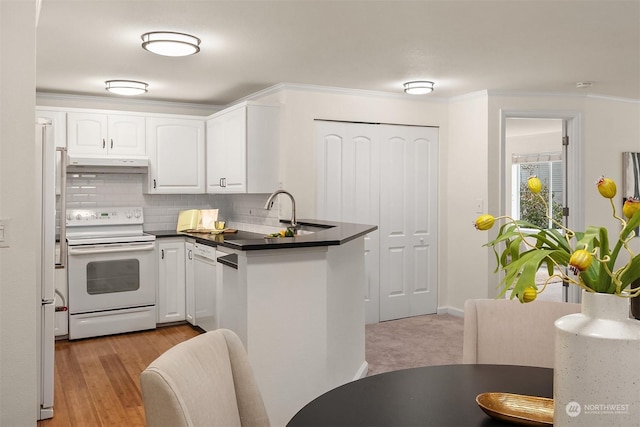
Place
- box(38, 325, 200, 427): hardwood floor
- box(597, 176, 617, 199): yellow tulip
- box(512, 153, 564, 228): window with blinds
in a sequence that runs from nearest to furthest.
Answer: box(597, 176, 617, 199): yellow tulip
box(38, 325, 200, 427): hardwood floor
box(512, 153, 564, 228): window with blinds

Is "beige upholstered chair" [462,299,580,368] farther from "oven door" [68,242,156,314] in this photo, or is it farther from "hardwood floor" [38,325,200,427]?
"oven door" [68,242,156,314]

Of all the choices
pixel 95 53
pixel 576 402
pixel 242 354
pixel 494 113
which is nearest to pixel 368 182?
pixel 494 113

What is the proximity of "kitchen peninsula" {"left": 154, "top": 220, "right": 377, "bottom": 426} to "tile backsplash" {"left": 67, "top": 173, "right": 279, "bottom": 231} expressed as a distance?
2.27 metres

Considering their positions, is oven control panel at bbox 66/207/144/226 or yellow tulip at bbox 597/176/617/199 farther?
oven control panel at bbox 66/207/144/226

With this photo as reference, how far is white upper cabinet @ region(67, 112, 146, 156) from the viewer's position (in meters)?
5.26

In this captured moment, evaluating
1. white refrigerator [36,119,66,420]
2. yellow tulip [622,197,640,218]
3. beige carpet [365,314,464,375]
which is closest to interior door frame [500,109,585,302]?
beige carpet [365,314,464,375]

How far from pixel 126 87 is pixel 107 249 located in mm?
Answer: 1501

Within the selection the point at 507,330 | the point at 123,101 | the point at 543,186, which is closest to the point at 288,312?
the point at 507,330

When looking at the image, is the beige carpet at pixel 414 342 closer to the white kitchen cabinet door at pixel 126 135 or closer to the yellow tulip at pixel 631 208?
the white kitchen cabinet door at pixel 126 135

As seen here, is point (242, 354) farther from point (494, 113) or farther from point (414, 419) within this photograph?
point (494, 113)

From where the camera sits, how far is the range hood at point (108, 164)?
17.2 ft

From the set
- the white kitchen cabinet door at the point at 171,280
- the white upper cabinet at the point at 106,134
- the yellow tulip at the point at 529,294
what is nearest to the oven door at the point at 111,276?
the white kitchen cabinet door at the point at 171,280

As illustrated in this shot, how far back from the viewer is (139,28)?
3355 millimetres

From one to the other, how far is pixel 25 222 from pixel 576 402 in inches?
85.0
